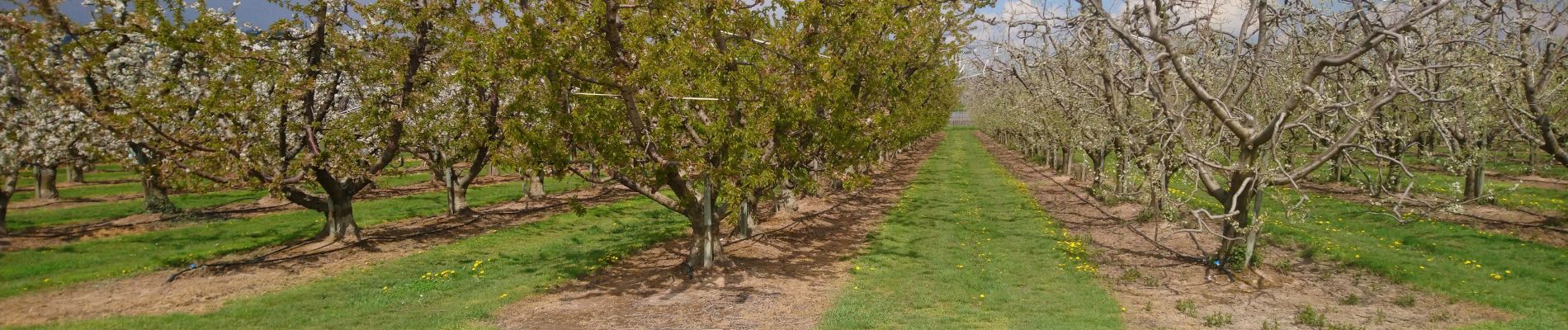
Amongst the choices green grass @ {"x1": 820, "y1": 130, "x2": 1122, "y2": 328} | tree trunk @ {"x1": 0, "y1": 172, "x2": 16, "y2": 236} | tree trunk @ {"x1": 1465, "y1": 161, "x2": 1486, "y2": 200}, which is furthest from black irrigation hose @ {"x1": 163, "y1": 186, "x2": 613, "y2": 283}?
tree trunk @ {"x1": 1465, "y1": 161, "x2": 1486, "y2": 200}

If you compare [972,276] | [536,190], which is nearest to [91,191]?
[536,190]

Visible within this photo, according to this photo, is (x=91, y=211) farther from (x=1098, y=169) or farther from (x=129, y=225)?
(x=1098, y=169)

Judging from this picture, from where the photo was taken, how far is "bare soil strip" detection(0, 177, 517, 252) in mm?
16781

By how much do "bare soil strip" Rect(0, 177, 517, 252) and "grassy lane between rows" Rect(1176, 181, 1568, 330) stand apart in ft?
73.2

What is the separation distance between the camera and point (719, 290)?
11.5m

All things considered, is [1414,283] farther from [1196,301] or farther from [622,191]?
[622,191]

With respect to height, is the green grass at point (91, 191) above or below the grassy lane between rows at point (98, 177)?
below

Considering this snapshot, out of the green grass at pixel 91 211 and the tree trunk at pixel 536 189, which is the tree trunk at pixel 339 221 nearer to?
the green grass at pixel 91 211

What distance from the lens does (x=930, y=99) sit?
2733 centimetres

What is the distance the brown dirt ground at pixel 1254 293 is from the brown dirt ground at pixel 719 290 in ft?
13.9

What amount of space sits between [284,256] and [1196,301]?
15001 millimetres

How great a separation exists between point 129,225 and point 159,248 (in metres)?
4.59

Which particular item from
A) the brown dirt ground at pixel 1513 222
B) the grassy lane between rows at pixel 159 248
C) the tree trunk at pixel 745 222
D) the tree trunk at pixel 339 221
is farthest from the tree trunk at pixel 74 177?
the brown dirt ground at pixel 1513 222

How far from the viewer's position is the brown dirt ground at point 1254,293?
372 inches
